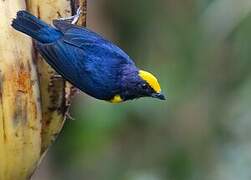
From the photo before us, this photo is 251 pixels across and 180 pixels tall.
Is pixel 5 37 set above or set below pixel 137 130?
above

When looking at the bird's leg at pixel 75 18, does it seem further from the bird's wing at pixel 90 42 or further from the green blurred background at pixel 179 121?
the green blurred background at pixel 179 121

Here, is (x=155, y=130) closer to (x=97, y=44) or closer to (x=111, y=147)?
(x=111, y=147)

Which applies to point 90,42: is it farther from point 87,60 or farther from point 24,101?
point 24,101

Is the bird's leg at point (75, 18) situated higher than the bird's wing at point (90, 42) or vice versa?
the bird's leg at point (75, 18)

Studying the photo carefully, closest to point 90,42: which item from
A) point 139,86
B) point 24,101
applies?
point 139,86

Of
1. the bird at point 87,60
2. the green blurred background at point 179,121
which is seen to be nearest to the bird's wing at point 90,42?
the bird at point 87,60

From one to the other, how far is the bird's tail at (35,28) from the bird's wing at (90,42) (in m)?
0.02

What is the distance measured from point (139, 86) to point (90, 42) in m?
0.17

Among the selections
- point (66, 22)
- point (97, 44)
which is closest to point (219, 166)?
point (97, 44)

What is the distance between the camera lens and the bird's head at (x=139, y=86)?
1694 mm

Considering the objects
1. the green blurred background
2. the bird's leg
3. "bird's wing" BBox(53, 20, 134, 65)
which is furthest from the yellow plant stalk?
the green blurred background

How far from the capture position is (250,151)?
2.43 metres

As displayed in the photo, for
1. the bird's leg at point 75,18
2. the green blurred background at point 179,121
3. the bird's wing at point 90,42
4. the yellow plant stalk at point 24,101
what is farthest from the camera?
the green blurred background at point 179,121

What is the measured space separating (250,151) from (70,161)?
0.72m
